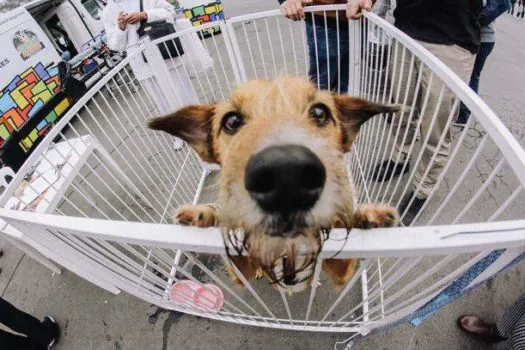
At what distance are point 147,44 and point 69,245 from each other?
2.10 m

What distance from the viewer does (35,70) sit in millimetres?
5926

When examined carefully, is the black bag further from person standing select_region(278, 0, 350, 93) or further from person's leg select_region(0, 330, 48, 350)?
person's leg select_region(0, 330, 48, 350)

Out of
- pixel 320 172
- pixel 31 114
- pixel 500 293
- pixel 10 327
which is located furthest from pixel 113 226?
pixel 31 114

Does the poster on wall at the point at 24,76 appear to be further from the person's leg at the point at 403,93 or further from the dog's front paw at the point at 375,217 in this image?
the dog's front paw at the point at 375,217

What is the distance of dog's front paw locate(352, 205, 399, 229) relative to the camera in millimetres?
1260

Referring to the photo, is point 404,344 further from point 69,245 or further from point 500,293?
point 69,245

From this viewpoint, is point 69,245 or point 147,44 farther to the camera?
point 147,44

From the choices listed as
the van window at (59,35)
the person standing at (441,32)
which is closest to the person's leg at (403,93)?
the person standing at (441,32)

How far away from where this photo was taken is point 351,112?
6.07 ft

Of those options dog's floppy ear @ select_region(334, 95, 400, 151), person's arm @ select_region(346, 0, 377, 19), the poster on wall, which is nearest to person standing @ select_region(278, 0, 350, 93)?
person's arm @ select_region(346, 0, 377, 19)

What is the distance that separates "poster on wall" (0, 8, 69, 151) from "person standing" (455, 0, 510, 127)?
7.01 m

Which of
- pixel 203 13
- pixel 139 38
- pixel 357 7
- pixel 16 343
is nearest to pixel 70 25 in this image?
pixel 203 13

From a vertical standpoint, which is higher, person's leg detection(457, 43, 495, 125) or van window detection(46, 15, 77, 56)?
van window detection(46, 15, 77, 56)

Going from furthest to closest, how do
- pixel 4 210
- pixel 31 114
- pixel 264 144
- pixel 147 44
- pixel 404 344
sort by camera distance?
pixel 31 114
pixel 147 44
pixel 404 344
pixel 4 210
pixel 264 144
